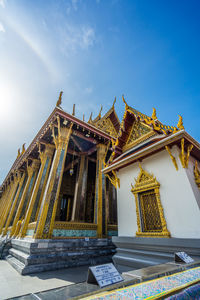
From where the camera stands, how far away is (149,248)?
11.3 feet

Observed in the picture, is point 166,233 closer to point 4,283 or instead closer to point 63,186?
point 4,283

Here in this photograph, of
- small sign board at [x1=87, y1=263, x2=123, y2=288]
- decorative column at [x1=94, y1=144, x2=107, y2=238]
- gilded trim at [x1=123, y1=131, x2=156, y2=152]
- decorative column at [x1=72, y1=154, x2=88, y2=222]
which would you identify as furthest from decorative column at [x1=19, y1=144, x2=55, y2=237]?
small sign board at [x1=87, y1=263, x2=123, y2=288]

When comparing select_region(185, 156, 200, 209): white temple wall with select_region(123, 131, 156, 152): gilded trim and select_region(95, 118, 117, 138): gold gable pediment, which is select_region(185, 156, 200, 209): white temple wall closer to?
select_region(123, 131, 156, 152): gilded trim

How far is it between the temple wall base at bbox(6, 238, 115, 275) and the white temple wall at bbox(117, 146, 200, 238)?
1.89 metres

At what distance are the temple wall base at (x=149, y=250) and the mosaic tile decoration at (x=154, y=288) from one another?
1.48 metres

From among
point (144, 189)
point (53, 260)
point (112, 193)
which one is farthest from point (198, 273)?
point (112, 193)

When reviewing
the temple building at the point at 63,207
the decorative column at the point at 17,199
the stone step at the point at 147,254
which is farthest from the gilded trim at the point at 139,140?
the decorative column at the point at 17,199

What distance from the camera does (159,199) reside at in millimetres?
3607

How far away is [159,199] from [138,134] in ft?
8.37

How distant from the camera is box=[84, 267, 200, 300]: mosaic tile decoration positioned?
101cm

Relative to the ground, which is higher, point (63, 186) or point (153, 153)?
point (63, 186)

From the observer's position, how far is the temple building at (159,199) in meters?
3.03

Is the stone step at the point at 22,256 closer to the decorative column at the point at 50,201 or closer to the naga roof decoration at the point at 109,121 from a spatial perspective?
the decorative column at the point at 50,201

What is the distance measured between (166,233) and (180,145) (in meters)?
2.09
